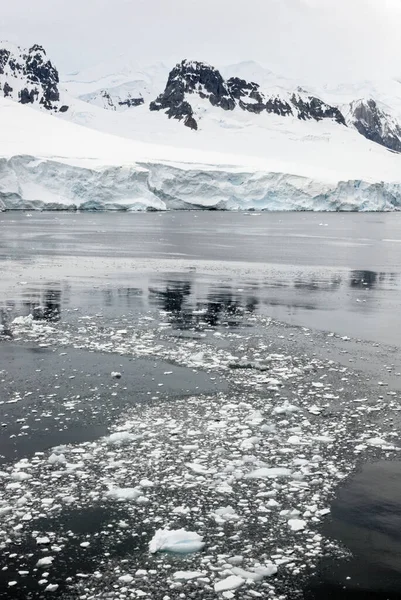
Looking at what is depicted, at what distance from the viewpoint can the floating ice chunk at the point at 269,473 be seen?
714 cm

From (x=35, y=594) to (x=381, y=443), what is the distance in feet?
14.9

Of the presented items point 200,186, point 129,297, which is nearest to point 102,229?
point 129,297

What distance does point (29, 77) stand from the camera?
184 m

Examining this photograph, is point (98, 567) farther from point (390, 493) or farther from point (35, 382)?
point (35, 382)

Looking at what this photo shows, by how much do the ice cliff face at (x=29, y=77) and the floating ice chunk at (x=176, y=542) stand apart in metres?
177

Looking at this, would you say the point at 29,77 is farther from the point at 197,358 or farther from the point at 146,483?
the point at 146,483

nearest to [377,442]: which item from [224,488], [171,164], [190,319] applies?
[224,488]

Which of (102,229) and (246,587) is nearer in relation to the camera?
(246,587)

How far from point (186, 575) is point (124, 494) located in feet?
4.86

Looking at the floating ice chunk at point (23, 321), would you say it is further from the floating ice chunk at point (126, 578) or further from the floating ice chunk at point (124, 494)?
the floating ice chunk at point (126, 578)

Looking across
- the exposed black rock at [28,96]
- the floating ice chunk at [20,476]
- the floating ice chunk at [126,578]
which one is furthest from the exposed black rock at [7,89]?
the floating ice chunk at [126,578]

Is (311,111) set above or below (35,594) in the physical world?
above

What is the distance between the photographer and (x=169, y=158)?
90375mm

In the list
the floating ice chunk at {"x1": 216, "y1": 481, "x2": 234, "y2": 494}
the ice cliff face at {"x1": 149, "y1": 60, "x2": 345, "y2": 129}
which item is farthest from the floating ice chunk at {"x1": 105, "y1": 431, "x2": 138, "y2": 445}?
the ice cliff face at {"x1": 149, "y1": 60, "x2": 345, "y2": 129}
